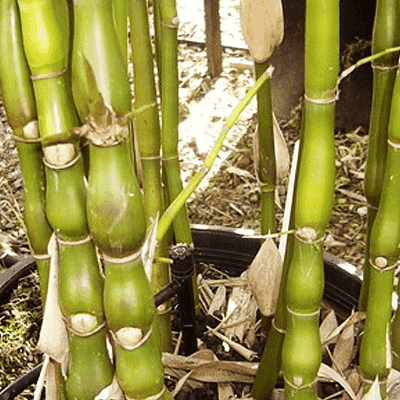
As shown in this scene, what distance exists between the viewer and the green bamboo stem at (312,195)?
1.82 ft

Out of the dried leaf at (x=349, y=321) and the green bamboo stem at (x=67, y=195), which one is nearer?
the green bamboo stem at (x=67, y=195)

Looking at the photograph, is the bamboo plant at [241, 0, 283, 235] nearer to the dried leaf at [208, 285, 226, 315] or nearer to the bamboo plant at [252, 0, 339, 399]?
the bamboo plant at [252, 0, 339, 399]

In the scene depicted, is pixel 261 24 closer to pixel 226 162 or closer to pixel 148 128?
pixel 148 128

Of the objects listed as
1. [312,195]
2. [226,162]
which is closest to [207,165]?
[312,195]

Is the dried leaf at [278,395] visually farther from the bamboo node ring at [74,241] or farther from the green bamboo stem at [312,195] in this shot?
the bamboo node ring at [74,241]

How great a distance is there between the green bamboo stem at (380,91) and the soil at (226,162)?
609mm

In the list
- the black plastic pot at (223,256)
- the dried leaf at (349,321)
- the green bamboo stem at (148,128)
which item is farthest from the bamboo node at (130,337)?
the black plastic pot at (223,256)

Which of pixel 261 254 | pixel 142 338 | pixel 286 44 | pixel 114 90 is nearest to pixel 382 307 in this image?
pixel 261 254

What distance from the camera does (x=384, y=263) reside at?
2.23ft

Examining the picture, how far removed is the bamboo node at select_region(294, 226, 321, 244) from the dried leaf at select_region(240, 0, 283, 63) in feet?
0.75

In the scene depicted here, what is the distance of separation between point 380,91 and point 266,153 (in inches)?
7.0

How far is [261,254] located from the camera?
81cm

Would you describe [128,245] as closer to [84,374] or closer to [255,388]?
[84,374]

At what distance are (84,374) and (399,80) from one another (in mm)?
344
